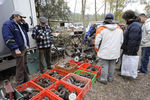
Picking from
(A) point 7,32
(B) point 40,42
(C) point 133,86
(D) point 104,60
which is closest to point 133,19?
(D) point 104,60

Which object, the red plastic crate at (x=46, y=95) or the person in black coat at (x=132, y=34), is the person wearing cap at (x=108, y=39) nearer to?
the person in black coat at (x=132, y=34)

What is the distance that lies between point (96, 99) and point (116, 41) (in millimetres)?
1416

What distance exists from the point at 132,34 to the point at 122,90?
1455 mm

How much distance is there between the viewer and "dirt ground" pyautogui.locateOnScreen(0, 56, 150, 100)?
6.54ft

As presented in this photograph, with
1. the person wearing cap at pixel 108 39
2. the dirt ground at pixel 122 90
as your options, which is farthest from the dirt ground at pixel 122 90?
the person wearing cap at pixel 108 39

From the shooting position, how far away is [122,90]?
220 cm

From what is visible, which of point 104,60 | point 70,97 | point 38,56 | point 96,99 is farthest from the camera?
point 38,56

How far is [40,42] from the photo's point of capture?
2660 mm

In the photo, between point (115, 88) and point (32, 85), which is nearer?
point (32, 85)

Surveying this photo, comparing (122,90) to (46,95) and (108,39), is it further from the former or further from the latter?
(46,95)

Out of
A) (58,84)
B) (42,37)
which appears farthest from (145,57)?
(42,37)


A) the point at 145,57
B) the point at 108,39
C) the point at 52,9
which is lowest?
the point at 145,57

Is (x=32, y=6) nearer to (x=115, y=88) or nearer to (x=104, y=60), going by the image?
(x=104, y=60)

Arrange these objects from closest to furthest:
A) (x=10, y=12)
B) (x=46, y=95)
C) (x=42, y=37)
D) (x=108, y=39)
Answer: (x=46, y=95) → (x=108, y=39) → (x=10, y=12) → (x=42, y=37)
